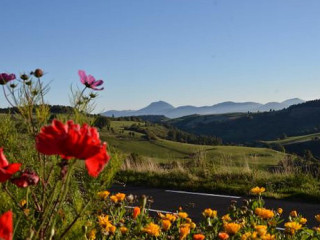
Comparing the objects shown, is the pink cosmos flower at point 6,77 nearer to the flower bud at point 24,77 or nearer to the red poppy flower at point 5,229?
the flower bud at point 24,77

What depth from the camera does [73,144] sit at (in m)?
1.28

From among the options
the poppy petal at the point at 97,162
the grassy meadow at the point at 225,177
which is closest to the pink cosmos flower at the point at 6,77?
the poppy petal at the point at 97,162

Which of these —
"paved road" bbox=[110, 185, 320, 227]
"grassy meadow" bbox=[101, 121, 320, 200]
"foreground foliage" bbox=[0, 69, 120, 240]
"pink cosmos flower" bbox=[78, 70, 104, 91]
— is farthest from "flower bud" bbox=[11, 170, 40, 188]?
"grassy meadow" bbox=[101, 121, 320, 200]

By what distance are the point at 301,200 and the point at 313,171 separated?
2.82m

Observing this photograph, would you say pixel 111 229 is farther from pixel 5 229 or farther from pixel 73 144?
pixel 5 229

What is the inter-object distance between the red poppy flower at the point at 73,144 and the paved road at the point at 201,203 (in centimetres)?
675

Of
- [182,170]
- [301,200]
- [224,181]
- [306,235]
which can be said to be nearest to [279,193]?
[301,200]

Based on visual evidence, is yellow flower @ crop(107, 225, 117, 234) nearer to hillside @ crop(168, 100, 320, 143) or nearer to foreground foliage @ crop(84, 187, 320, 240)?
foreground foliage @ crop(84, 187, 320, 240)

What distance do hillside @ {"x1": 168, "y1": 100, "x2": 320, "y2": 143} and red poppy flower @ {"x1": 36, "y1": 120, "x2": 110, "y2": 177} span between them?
153634mm

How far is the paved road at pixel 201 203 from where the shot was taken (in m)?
8.41

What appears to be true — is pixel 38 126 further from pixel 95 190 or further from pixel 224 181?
pixel 224 181

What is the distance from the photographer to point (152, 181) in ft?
40.5

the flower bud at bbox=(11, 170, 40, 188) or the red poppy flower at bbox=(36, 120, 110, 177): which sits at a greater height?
the red poppy flower at bbox=(36, 120, 110, 177)

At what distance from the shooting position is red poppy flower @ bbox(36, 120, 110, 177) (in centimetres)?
128
